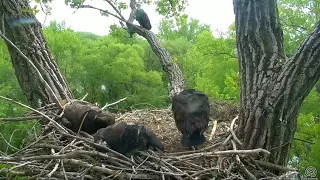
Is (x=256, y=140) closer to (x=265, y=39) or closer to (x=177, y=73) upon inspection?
(x=265, y=39)

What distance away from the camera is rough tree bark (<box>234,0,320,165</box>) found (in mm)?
3295

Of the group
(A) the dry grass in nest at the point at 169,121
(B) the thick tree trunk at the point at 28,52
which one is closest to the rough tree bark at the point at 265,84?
(A) the dry grass in nest at the point at 169,121

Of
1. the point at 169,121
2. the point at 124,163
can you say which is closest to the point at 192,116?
the point at 124,163

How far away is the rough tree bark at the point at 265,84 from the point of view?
3.29 m

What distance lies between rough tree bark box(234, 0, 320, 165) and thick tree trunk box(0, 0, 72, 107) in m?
1.95

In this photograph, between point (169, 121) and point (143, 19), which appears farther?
point (143, 19)

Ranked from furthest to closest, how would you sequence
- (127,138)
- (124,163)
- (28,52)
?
1. (28,52)
2. (127,138)
3. (124,163)

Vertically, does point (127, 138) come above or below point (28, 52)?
below

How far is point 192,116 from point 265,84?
71 cm

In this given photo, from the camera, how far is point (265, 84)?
3.41 meters

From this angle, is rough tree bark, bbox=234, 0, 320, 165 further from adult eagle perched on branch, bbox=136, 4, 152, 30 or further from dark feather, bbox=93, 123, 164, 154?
adult eagle perched on branch, bbox=136, 4, 152, 30

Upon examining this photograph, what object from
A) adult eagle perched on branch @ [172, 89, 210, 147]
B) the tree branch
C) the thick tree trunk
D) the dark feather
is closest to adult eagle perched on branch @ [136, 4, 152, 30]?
the tree branch

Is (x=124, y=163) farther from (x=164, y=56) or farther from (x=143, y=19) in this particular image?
(x=143, y=19)

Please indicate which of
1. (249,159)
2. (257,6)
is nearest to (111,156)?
(249,159)
